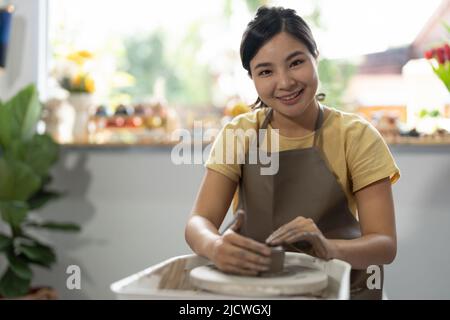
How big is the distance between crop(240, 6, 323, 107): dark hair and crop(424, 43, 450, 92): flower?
1113mm

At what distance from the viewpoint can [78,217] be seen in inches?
95.0

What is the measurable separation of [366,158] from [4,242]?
5.16 feet

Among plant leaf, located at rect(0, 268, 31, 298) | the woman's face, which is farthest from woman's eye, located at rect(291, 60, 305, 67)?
plant leaf, located at rect(0, 268, 31, 298)

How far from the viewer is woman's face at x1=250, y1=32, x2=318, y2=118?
925 mm

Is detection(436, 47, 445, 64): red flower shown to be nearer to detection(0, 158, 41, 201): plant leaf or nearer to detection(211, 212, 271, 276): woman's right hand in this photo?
detection(0, 158, 41, 201): plant leaf

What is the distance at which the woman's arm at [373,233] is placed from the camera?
82 centimetres

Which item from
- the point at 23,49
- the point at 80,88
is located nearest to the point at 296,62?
the point at 80,88

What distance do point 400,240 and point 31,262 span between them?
3.99 feet

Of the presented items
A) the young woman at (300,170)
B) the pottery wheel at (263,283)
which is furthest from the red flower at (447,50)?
the pottery wheel at (263,283)

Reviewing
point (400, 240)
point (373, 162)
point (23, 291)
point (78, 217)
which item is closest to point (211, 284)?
point (373, 162)

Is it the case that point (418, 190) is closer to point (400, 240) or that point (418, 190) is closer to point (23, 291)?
point (400, 240)

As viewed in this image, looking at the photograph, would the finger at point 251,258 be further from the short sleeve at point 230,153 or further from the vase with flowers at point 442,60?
the vase with flowers at point 442,60

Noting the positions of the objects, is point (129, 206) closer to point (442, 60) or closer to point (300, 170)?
point (442, 60)

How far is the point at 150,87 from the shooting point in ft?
8.54
